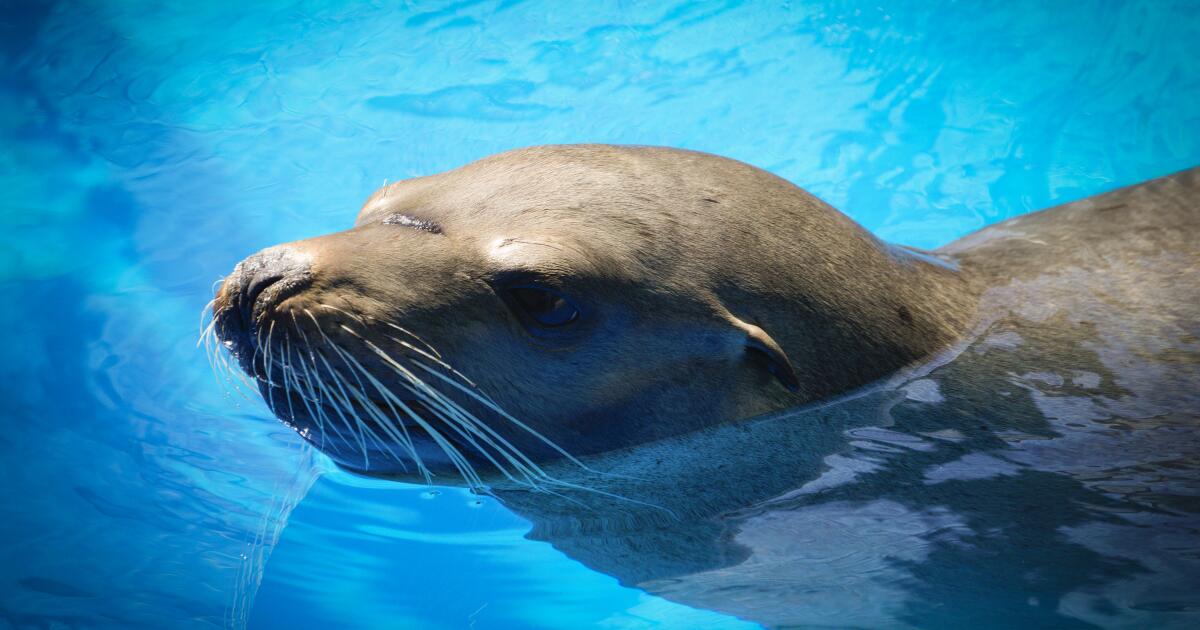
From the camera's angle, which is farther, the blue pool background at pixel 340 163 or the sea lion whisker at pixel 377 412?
the blue pool background at pixel 340 163

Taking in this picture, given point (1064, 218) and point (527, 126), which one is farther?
point (527, 126)

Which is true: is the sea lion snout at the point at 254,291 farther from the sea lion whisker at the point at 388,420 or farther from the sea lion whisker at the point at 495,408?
the sea lion whisker at the point at 495,408

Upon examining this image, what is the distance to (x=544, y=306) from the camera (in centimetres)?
244

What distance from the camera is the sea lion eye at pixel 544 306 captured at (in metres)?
2.42

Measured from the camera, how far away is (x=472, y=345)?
2.45m

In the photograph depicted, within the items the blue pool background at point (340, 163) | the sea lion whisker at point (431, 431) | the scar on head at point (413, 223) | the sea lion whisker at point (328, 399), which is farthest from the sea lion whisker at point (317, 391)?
the blue pool background at point (340, 163)

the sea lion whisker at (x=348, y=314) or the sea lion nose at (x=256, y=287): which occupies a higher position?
the sea lion nose at (x=256, y=287)

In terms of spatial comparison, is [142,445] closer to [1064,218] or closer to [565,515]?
[565,515]

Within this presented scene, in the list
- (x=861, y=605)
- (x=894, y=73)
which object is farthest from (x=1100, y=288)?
A: (x=894, y=73)

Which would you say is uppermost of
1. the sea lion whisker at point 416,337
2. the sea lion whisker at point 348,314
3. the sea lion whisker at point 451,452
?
the sea lion whisker at point 348,314

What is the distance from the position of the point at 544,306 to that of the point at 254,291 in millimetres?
785

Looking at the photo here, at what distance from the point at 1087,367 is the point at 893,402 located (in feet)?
2.08

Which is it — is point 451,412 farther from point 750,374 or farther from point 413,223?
point 750,374

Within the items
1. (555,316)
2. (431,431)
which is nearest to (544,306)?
(555,316)
